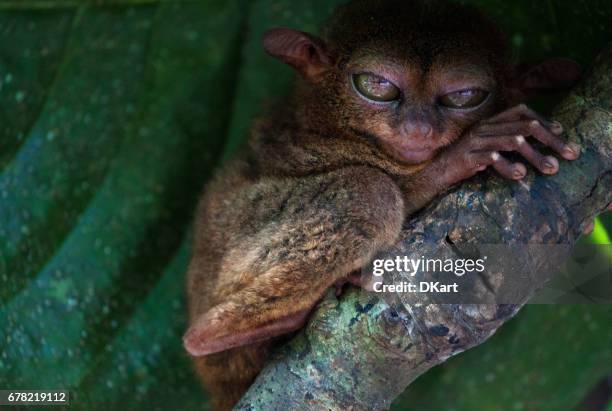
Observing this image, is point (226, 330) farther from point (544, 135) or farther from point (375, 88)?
point (544, 135)

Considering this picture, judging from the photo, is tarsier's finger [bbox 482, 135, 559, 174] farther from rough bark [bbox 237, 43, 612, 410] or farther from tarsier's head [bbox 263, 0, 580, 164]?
tarsier's head [bbox 263, 0, 580, 164]

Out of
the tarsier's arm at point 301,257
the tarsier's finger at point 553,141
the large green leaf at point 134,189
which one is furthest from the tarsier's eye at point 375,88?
the large green leaf at point 134,189

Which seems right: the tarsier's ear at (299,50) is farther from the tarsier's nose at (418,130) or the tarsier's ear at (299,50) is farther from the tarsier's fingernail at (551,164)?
the tarsier's fingernail at (551,164)

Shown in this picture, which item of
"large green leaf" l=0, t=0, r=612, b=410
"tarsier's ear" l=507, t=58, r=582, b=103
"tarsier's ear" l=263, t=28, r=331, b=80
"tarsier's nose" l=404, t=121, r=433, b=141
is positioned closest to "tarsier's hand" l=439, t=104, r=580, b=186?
"tarsier's nose" l=404, t=121, r=433, b=141

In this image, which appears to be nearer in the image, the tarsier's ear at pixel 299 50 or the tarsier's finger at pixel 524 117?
the tarsier's finger at pixel 524 117

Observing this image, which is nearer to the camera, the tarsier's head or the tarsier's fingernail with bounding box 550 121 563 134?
the tarsier's fingernail with bounding box 550 121 563 134

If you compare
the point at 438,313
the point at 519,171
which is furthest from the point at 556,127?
the point at 438,313

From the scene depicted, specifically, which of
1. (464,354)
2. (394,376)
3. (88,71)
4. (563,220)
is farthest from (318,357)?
(88,71)
